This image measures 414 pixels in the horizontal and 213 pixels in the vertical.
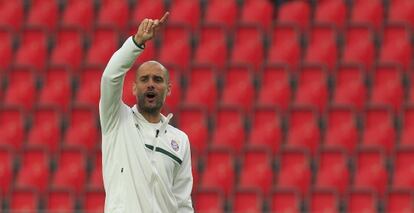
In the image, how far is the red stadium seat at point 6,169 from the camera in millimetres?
10000

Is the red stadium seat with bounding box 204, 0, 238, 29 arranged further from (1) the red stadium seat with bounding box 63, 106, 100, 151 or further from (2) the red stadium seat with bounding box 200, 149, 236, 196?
(2) the red stadium seat with bounding box 200, 149, 236, 196

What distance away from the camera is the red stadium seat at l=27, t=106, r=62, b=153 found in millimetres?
10227

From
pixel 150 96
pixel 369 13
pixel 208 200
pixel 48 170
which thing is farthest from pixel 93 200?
pixel 150 96

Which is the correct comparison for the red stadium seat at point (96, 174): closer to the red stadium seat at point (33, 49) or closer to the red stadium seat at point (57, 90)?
the red stadium seat at point (57, 90)

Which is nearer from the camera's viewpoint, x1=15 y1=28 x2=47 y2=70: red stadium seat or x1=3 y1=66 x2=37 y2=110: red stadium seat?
x1=3 y1=66 x2=37 y2=110: red stadium seat

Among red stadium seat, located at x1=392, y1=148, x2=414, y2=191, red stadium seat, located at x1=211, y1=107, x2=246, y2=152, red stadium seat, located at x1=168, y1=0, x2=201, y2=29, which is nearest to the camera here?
red stadium seat, located at x1=392, y1=148, x2=414, y2=191

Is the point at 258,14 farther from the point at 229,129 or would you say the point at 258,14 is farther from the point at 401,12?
the point at 229,129

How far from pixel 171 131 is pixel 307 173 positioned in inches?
180

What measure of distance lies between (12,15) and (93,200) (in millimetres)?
2416

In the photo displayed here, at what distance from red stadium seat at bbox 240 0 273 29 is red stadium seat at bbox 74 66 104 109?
134 centimetres

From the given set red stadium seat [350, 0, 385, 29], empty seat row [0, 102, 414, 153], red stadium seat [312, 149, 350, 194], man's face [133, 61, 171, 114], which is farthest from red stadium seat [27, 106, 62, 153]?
man's face [133, 61, 171, 114]

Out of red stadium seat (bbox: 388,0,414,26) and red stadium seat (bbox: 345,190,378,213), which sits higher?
red stadium seat (bbox: 388,0,414,26)

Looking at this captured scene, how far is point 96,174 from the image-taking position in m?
9.92

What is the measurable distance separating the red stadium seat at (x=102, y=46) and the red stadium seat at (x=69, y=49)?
0.29 feet
